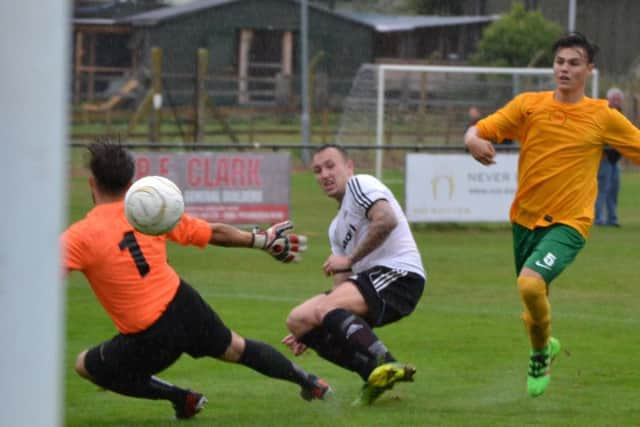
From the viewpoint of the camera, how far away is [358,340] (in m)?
6.76

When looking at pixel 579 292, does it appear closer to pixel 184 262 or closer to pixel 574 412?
pixel 184 262

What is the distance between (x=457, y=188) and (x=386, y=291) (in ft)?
38.6

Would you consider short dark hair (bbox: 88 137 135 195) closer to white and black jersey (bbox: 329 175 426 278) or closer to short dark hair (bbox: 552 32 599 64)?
white and black jersey (bbox: 329 175 426 278)

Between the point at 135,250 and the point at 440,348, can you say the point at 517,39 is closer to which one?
the point at 440,348

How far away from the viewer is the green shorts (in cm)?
702

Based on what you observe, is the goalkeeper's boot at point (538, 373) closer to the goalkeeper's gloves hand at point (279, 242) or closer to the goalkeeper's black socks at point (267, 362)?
the goalkeeper's black socks at point (267, 362)

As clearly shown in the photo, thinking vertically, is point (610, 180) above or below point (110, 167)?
below

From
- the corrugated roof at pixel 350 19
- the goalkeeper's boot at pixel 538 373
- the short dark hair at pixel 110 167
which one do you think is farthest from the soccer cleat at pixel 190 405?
the corrugated roof at pixel 350 19

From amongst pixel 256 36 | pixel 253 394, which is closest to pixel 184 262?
pixel 253 394

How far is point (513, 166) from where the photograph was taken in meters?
18.8

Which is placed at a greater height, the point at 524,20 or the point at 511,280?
the point at 524,20

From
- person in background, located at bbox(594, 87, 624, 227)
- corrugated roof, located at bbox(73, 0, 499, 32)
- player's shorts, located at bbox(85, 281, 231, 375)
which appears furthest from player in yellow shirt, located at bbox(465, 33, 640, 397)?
corrugated roof, located at bbox(73, 0, 499, 32)

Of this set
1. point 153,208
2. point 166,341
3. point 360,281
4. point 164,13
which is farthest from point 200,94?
point 153,208

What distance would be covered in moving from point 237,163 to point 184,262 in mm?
2892
